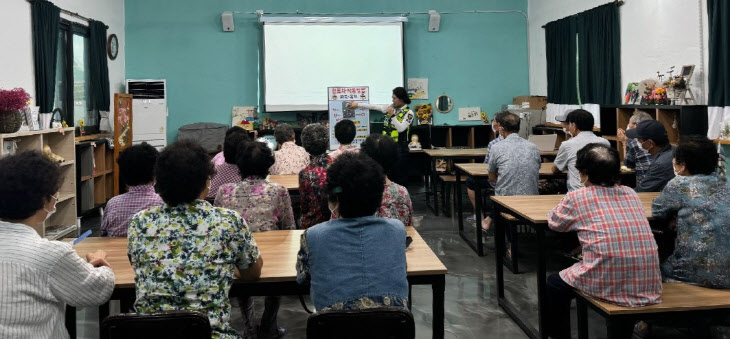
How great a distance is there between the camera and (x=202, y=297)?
1.86 metres

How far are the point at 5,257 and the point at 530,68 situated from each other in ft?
29.0

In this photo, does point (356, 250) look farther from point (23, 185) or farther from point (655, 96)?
point (655, 96)

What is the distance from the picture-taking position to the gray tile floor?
329cm

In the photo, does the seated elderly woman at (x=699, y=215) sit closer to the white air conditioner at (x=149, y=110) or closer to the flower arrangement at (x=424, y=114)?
the flower arrangement at (x=424, y=114)

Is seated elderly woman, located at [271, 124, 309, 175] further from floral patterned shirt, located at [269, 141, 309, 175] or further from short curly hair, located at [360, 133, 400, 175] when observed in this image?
short curly hair, located at [360, 133, 400, 175]

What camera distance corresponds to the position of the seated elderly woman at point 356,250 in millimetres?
1873

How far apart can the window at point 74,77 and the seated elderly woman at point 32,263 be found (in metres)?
5.84

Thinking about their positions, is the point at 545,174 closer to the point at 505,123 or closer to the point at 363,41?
the point at 505,123

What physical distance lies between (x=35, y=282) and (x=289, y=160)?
3.41 m

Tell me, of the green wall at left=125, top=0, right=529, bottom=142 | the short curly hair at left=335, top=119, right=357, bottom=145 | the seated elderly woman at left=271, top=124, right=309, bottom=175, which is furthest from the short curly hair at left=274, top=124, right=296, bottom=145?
the green wall at left=125, top=0, right=529, bottom=142

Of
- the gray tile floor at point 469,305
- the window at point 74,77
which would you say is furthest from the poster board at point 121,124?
the gray tile floor at point 469,305

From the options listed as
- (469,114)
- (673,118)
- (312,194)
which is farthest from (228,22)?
(673,118)

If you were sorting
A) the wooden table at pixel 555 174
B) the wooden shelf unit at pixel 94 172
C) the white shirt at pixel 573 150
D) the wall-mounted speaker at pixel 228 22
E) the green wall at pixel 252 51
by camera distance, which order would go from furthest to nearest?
the green wall at pixel 252 51 < the wall-mounted speaker at pixel 228 22 < the wooden shelf unit at pixel 94 172 < the wooden table at pixel 555 174 < the white shirt at pixel 573 150

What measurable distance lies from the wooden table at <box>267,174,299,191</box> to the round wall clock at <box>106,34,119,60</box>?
464cm
